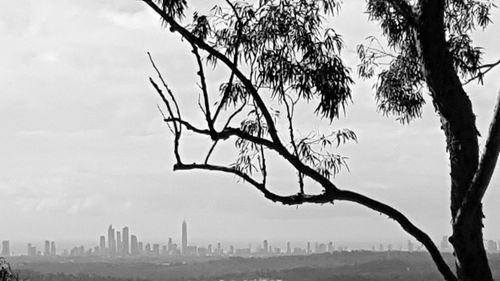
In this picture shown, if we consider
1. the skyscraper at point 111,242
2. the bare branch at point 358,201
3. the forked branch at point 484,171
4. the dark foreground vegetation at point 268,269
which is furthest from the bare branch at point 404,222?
the skyscraper at point 111,242

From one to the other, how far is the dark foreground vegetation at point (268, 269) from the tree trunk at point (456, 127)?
26.7m

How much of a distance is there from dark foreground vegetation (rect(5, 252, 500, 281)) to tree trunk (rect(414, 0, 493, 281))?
26746 mm

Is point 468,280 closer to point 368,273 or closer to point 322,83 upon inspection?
point 322,83

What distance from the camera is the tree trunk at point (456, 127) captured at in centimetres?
288

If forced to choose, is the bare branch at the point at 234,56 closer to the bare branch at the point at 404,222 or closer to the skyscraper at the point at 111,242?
the bare branch at the point at 404,222

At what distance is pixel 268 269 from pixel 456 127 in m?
52.4

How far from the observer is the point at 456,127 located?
3.02m

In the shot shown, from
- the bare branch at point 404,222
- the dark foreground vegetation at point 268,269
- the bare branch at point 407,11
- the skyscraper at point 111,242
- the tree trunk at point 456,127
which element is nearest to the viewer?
the tree trunk at point 456,127

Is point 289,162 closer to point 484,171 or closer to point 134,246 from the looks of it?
point 484,171

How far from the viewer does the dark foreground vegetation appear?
119 feet

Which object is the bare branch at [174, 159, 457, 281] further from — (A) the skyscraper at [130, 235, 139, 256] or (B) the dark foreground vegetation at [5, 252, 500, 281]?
(A) the skyscraper at [130, 235, 139, 256]

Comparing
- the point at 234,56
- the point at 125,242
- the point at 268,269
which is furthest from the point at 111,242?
the point at 234,56

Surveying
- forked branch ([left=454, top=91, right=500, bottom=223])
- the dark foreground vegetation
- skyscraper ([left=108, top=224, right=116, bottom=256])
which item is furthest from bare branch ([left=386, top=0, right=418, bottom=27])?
skyscraper ([left=108, top=224, right=116, bottom=256])

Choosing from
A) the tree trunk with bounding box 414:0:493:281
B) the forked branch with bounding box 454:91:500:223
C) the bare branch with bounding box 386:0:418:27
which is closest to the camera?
the forked branch with bounding box 454:91:500:223
